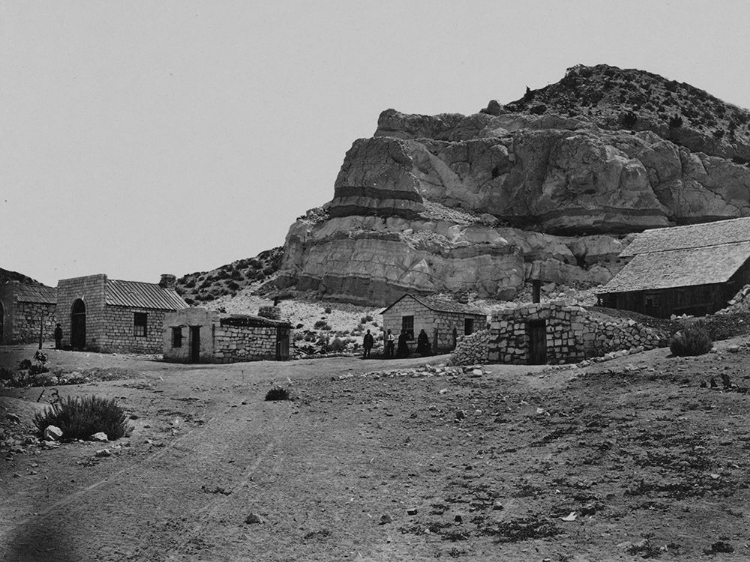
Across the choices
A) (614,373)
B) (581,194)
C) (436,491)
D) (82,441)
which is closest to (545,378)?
(614,373)

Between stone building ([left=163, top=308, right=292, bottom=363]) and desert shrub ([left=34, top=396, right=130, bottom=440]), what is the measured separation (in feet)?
70.5

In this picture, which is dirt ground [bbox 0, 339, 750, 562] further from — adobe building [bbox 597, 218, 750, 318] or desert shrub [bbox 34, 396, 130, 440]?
adobe building [bbox 597, 218, 750, 318]

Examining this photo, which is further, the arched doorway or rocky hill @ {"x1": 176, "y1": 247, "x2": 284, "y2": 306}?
rocky hill @ {"x1": 176, "y1": 247, "x2": 284, "y2": 306}

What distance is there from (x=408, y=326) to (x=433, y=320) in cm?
170

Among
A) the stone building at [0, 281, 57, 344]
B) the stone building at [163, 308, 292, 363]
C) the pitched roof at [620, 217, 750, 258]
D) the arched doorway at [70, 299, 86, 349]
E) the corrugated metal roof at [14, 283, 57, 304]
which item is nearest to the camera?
the stone building at [163, 308, 292, 363]

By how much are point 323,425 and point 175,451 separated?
13.2ft

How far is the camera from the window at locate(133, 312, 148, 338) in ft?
142

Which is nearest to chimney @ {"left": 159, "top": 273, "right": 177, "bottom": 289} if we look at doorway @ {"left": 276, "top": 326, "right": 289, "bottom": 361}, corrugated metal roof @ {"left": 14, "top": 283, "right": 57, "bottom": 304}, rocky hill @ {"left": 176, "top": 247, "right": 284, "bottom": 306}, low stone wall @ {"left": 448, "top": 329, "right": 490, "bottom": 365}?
rocky hill @ {"left": 176, "top": 247, "right": 284, "bottom": 306}

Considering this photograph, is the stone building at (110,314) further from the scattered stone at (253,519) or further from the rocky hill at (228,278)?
the rocky hill at (228,278)

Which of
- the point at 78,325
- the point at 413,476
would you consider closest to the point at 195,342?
the point at 78,325

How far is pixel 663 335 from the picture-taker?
88.3ft

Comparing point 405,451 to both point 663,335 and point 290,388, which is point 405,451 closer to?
point 290,388

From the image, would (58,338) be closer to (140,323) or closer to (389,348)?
(140,323)

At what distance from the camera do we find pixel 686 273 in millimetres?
37094
